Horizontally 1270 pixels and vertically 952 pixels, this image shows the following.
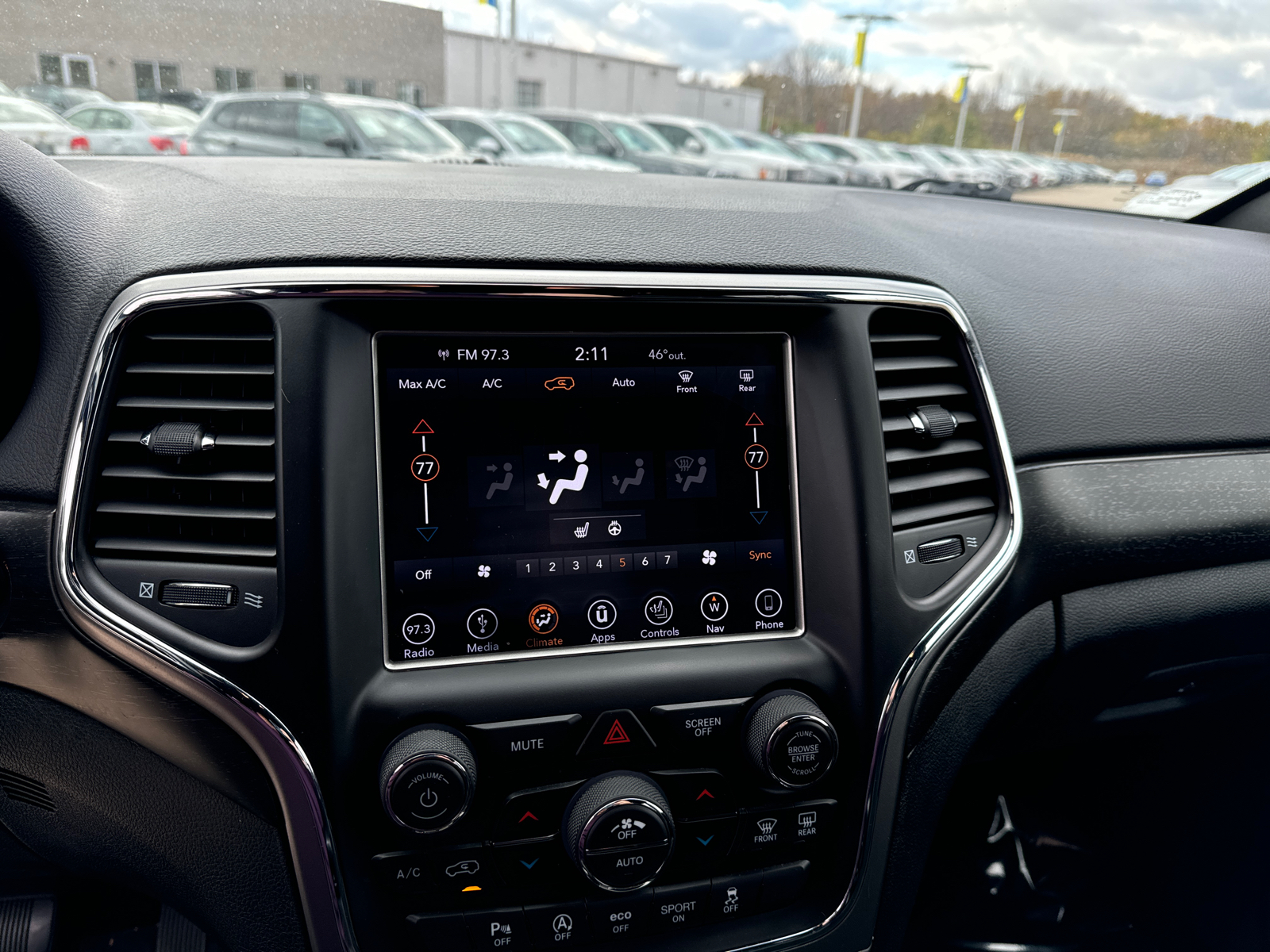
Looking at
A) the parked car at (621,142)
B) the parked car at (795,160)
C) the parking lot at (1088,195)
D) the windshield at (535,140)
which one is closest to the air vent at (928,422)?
the parking lot at (1088,195)

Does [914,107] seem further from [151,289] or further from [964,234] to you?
[151,289]

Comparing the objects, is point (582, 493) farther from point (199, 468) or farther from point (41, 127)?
point (41, 127)

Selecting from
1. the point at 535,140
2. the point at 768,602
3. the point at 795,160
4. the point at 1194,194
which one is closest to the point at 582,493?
the point at 768,602

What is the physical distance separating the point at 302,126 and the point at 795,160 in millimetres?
2523

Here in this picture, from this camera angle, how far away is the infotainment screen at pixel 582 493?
3.74ft

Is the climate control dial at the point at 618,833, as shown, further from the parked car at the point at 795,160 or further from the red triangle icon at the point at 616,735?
the parked car at the point at 795,160

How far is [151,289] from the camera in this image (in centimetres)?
108

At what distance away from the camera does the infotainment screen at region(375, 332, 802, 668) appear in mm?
1141

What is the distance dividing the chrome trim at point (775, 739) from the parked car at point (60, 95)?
58.5 inches

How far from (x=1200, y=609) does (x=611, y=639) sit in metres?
1.14

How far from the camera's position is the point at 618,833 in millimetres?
1133

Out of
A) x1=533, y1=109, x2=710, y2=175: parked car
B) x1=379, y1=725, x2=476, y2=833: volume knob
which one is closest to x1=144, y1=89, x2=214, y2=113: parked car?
x1=379, y1=725, x2=476, y2=833: volume knob

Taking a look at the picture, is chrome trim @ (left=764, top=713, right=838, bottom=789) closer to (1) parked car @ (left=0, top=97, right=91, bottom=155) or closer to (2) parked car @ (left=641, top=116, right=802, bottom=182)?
(1) parked car @ (left=0, top=97, right=91, bottom=155)

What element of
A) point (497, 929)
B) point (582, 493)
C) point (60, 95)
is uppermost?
point (60, 95)
